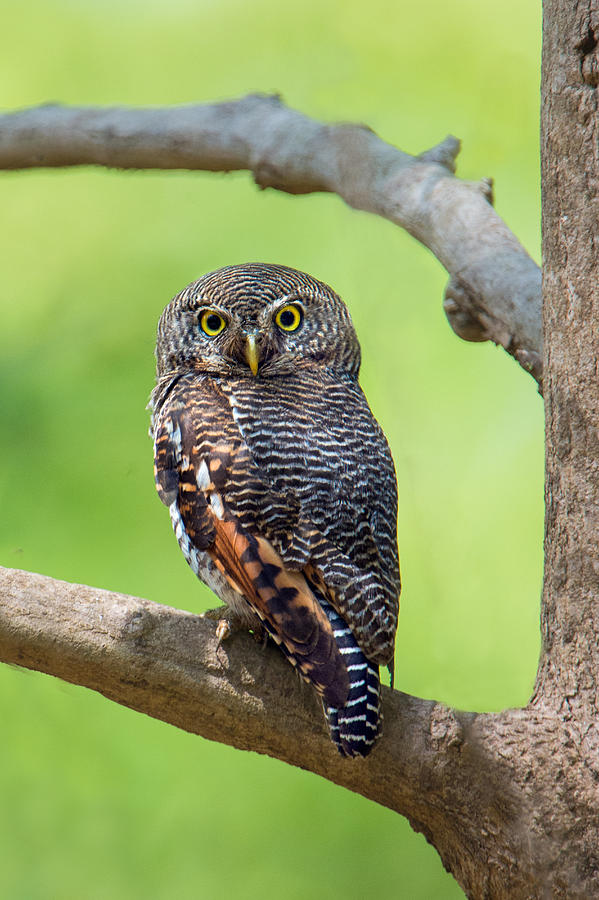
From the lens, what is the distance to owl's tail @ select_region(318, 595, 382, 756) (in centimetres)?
142

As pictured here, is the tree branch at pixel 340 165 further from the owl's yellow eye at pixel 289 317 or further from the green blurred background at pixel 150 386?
the owl's yellow eye at pixel 289 317

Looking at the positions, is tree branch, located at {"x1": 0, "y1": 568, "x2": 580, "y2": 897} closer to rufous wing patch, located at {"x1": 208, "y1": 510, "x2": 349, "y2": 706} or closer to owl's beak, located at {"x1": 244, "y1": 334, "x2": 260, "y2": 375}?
rufous wing patch, located at {"x1": 208, "y1": 510, "x2": 349, "y2": 706}

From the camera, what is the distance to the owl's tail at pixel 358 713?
1.42 m

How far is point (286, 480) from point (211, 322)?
0.58 metres

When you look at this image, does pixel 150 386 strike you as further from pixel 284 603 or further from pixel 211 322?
pixel 284 603

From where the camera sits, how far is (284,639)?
1536 millimetres

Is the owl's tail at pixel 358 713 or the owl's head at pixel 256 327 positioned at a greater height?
the owl's head at pixel 256 327

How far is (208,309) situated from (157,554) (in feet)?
4.14

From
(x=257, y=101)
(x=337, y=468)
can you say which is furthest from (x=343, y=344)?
(x=257, y=101)

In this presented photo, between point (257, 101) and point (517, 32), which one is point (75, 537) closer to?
point (257, 101)

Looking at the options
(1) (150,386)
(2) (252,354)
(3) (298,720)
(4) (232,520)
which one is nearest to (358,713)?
(3) (298,720)

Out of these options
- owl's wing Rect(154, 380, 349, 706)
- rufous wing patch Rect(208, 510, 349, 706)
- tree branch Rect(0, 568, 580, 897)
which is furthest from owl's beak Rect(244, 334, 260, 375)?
tree branch Rect(0, 568, 580, 897)

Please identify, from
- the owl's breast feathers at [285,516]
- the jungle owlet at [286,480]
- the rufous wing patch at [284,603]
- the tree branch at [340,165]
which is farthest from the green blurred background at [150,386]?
the rufous wing patch at [284,603]

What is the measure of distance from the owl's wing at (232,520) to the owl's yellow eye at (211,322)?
0.19 m
